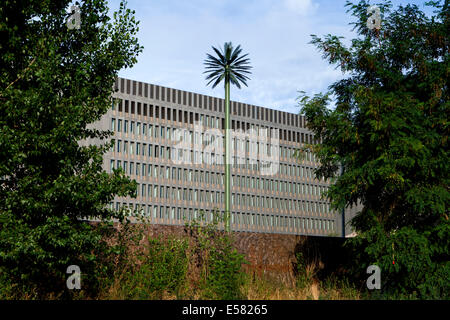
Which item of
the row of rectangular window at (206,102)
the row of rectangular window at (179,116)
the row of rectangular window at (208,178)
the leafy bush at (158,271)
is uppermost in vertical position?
the row of rectangular window at (206,102)

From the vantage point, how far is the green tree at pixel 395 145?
16.3 meters

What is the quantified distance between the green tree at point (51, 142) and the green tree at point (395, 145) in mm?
8050

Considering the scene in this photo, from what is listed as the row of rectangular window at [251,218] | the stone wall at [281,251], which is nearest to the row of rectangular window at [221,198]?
the row of rectangular window at [251,218]

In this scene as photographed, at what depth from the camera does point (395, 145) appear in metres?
16.4

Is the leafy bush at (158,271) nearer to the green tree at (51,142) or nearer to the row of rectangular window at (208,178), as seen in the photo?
the green tree at (51,142)

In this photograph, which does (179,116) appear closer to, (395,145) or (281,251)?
(281,251)

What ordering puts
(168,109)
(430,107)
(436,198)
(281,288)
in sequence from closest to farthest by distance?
(281,288)
(436,198)
(430,107)
(168,109)

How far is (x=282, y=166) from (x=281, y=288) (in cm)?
10492
